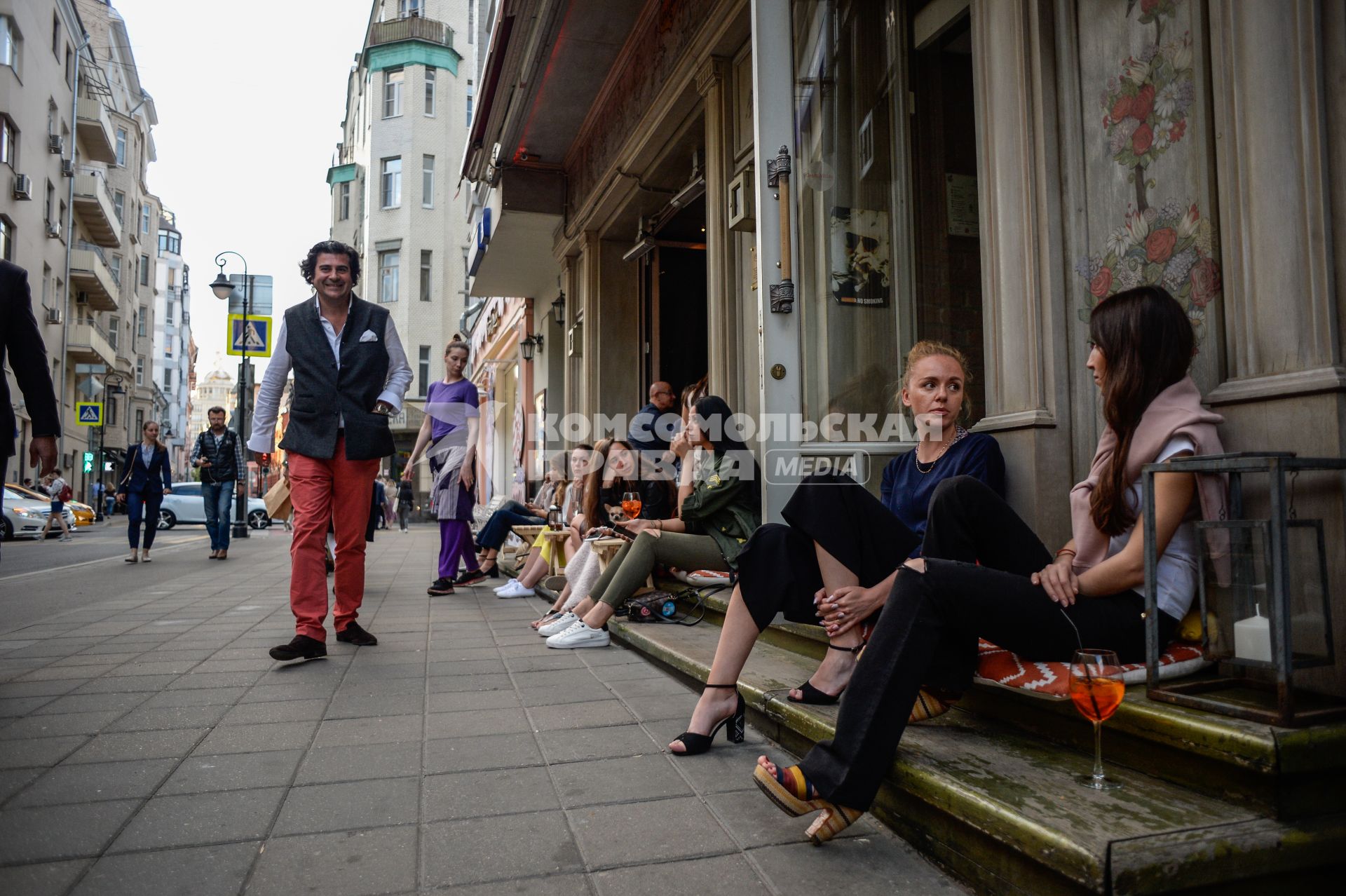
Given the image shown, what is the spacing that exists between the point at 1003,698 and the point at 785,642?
1415 mm

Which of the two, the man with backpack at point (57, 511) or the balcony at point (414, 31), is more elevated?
the balcony at point (414, 31)

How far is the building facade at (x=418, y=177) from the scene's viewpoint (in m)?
33.9

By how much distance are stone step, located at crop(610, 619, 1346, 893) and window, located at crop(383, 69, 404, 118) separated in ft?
123

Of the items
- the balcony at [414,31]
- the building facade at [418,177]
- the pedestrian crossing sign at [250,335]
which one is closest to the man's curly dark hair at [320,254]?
the pedestrian crossing sign at [250,335]

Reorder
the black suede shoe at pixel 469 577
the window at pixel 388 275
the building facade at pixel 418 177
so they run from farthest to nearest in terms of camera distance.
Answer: the window at pixel 388 275
the building facade at pixel 418 177
the black suede shoe at pixel 469 577

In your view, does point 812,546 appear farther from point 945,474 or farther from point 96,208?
point 96,208

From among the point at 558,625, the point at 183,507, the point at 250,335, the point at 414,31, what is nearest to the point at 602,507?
the point at 558,625

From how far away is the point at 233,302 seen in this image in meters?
19.0

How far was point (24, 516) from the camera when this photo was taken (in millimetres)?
18125

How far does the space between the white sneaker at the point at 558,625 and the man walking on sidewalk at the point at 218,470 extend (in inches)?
284

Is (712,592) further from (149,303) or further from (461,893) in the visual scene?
(149,303)

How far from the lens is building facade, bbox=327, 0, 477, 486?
111ft

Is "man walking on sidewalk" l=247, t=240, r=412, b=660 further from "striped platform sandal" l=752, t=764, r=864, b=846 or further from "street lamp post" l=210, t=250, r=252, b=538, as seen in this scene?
"street lamp post" l=210, t=250, r=252, b=538

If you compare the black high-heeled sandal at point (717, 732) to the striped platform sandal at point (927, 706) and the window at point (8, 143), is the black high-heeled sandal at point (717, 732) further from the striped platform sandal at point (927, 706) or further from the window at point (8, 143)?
the window at point (8, 143)
